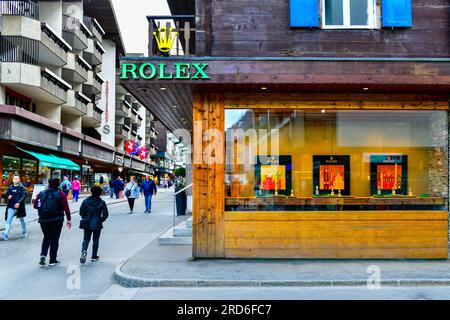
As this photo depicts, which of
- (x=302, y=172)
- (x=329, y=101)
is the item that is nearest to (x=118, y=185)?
(x=302, y=172)

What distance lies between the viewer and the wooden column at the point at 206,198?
927 cm

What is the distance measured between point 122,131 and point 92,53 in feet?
46.2

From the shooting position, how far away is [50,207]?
894 cm

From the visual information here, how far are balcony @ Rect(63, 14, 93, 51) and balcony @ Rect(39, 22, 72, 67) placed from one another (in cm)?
285

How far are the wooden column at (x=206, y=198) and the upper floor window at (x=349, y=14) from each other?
11.4 feet

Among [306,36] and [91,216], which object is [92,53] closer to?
[91,216]

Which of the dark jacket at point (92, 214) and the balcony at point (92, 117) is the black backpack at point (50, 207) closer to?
the dark jacket at point (92, 214)

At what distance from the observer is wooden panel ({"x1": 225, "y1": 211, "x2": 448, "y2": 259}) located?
9320 mm

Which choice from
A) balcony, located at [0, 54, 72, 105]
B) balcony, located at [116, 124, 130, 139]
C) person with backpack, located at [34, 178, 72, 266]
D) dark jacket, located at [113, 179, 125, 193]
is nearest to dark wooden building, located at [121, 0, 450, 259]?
person with backpack, located at [34, 178, 72, 266]

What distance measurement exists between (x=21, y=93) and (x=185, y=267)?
23855 mm

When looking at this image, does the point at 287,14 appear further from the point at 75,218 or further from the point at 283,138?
the point at 75,218

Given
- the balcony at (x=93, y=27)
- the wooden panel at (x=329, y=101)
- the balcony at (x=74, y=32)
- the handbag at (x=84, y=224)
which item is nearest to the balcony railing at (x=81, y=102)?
the balcony at (x=74, y=32)

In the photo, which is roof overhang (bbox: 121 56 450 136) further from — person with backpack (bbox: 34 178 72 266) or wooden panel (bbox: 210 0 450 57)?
person with backpack (bbox: 34 178 72 266)

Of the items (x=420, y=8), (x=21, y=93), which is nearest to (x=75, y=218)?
(x=21, y=93)
